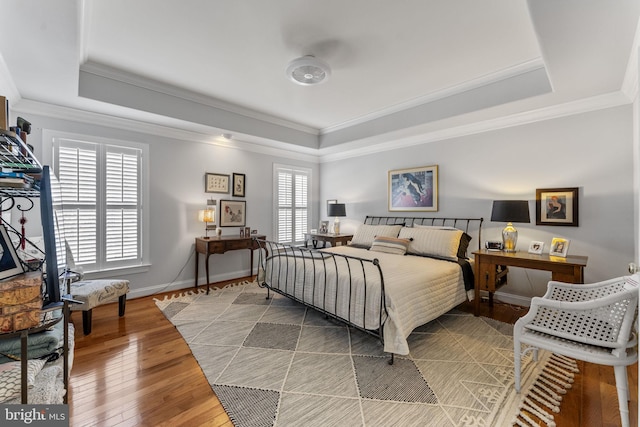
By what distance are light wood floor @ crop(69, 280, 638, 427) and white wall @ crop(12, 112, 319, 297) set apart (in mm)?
1392

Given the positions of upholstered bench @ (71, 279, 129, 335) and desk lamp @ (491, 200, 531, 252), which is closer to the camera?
upholstered bench @ (71, 279, 129, 335)

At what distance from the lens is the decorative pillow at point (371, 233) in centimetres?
439

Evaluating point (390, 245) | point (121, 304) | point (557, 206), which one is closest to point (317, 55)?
point (390, 245)

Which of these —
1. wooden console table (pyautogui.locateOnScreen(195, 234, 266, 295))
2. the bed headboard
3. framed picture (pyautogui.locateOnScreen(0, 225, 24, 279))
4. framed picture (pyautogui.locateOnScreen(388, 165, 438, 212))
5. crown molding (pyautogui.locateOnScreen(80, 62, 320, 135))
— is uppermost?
crown molding (pyautogui.locateOnScreen(80, 62, 320, 135))

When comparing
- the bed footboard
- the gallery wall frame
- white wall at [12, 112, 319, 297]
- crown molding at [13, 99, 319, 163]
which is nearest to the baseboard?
the bed footboard

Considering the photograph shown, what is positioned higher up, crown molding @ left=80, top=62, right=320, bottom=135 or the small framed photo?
crown molding @ left=80, top=62, right=320, bottom=135

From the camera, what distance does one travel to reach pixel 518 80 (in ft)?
10.3

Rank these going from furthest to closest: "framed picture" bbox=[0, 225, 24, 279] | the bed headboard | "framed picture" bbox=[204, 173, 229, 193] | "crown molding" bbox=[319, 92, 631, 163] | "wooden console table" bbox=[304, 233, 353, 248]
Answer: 1. "wooden console table" bbox=[304, 233, 353, 248]
2. "framed picture" bbox=[204, 173, 229, 193]
3. the bed headboard
4. "crown molding" bbox=[319, 92, 631, 163]
5. "framed picture" bbox=[0, 225, 24, 279]

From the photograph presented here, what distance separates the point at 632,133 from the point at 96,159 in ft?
20.6

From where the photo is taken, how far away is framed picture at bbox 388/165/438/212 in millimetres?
4516

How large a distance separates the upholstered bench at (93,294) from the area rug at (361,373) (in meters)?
0.63

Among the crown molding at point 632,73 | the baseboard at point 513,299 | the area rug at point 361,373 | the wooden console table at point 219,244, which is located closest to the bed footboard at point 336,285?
the area rug at point 361,373

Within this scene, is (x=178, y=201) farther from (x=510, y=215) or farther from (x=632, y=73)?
(x=632, y=73)

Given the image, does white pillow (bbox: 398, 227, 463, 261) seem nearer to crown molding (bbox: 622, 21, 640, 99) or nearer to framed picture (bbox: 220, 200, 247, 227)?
crown molding (bbox: 622, 21, 640, 99)
